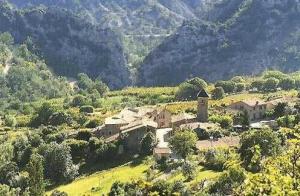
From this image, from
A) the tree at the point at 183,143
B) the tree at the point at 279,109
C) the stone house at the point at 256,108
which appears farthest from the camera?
the stone house at the point at 256,108

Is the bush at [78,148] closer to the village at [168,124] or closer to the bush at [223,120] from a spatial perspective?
the village at [168,124]

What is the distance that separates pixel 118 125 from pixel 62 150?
56.1 ft

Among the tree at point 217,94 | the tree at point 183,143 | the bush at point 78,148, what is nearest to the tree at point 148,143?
the tree at point 183,143

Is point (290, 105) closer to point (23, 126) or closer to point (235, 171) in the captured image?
point (235, 171)

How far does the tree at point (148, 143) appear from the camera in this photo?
96312mm

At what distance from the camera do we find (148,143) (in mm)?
96438

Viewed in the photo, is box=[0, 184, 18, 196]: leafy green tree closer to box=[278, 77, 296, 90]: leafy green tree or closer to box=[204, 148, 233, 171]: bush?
box=[204, 148, 233, 171]: bush

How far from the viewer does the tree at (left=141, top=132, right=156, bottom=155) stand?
316 ft

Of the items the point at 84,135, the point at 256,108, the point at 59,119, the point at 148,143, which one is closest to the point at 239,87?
the point at 256,108

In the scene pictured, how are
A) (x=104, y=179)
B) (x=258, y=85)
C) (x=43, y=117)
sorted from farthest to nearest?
(x=258, y=85) → (x=43, y=117) → (x=104, y=179)

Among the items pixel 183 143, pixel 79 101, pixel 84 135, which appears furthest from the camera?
A: pixel 79 101

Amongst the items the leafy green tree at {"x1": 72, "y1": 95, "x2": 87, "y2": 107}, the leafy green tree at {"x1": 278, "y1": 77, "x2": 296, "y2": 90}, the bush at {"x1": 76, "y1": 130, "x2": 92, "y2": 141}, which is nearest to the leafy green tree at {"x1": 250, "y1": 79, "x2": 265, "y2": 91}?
the leafy green tree at {"x1": 278, "y1": 77, "x2": 296, "y2": 90}

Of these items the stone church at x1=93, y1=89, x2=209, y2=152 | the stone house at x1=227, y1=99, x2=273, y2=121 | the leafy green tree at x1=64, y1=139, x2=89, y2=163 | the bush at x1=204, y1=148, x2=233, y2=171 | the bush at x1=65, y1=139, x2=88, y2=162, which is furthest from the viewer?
the stone house at x1=227, y1=99, x2=273, y2=121

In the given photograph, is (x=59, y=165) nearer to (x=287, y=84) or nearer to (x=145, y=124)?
(x=145, y=124)
